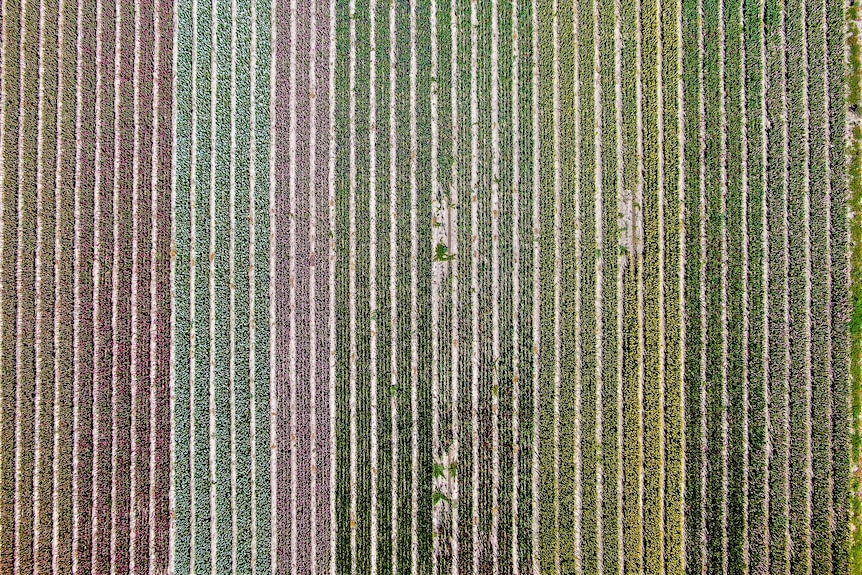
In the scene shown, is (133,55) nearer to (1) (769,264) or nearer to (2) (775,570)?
(1) (769,264)

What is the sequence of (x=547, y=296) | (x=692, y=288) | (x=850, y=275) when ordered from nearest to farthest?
(x=850, y=275)
(x=692, y=288)
(x=547, y=296)

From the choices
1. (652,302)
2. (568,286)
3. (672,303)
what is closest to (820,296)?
(672,303)

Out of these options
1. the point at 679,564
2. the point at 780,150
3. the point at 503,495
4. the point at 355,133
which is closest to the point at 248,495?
the point at 503,495

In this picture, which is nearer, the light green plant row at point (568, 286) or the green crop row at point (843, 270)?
the green crop row at point (843, 270)

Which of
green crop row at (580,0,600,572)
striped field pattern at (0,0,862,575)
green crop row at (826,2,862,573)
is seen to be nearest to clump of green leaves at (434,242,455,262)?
striped field pattern at (0,0,862,575)

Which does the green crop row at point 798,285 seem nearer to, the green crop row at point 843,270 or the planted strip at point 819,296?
the planted strip at point 819,296

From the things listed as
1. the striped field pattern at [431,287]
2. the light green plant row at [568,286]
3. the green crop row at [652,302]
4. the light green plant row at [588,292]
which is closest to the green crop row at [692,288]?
the striped field pattern at [431,287]

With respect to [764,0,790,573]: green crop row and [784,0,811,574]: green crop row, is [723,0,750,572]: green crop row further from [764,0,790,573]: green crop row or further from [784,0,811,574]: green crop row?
[784,0,811,574]: green crop row

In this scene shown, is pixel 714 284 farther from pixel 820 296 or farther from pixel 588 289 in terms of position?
pixel 588 289
